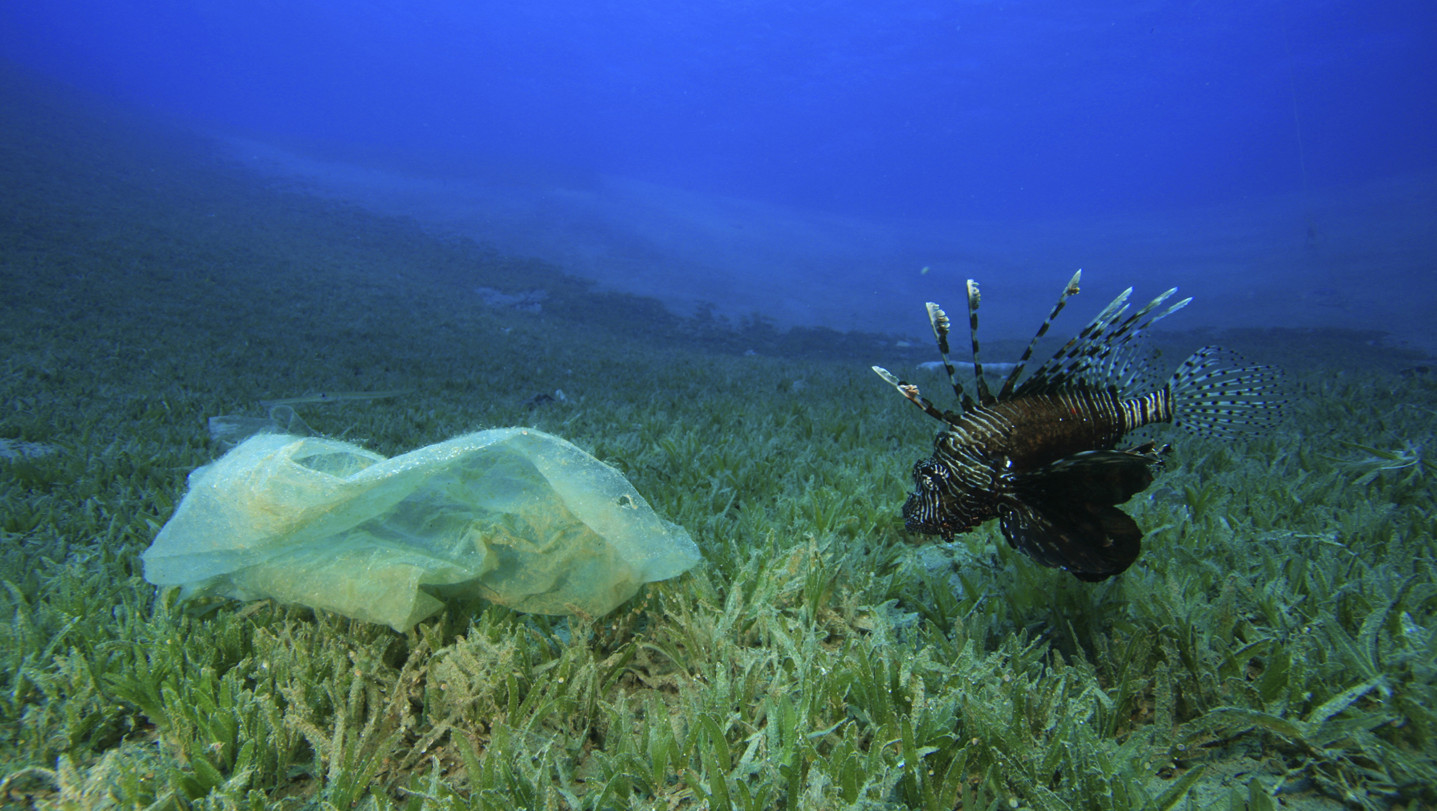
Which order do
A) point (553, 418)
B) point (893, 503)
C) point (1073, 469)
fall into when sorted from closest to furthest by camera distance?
point (1073, 469) → point (893, 503) → point (553, 418)

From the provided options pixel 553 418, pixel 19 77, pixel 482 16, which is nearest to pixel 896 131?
pixel 482 16

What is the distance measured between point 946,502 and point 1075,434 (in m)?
0.54

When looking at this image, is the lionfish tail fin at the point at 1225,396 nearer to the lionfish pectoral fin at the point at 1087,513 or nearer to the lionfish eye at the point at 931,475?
the lionfish pectoral fin at the point at 1087,513

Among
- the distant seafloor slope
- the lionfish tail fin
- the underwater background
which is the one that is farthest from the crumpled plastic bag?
the distant seafloor slope

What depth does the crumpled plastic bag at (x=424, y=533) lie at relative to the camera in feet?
6.26

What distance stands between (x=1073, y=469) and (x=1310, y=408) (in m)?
6.28

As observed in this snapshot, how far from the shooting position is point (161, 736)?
1785 millimetres

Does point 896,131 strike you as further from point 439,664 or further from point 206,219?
point 439,664

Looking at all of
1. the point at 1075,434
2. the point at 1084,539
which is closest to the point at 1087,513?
the point at 1084,539

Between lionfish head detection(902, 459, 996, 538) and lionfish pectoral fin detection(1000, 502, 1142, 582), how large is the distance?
0.16m

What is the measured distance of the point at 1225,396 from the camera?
231 centimetres

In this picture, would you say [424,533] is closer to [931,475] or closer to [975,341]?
[931,475]

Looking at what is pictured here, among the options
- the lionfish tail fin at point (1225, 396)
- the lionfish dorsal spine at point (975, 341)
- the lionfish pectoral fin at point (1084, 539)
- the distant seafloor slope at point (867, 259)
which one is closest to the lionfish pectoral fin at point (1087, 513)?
the lionfish pectoral fin at point (1084, 539)

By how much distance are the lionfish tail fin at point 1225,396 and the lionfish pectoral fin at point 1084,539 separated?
85 cm
